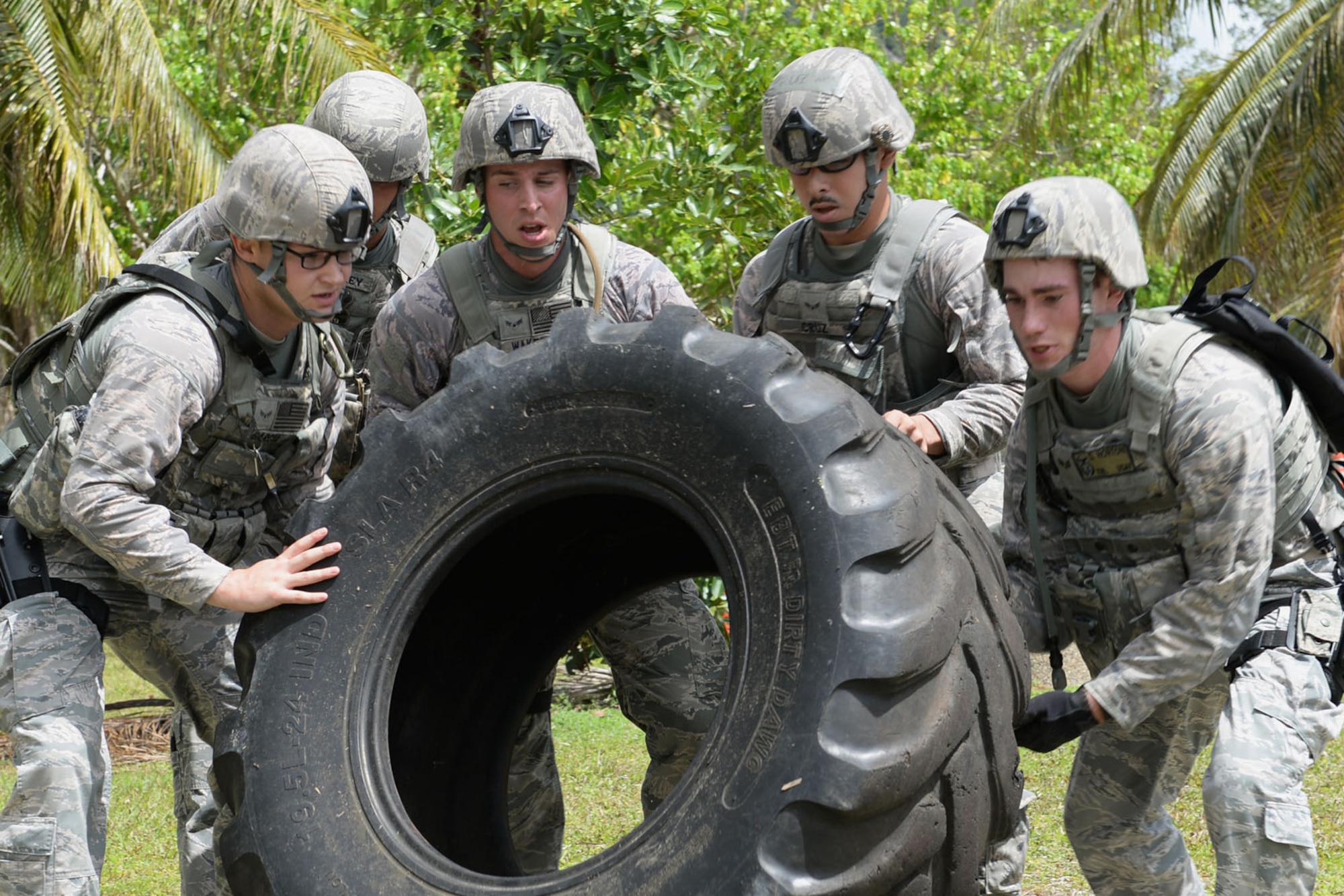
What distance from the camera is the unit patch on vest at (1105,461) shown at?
368 cm

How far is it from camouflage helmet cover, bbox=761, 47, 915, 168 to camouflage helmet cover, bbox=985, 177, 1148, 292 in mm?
746

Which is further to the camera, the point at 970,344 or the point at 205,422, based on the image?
the point at 970,344

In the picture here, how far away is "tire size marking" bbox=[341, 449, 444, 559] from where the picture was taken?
3627mm

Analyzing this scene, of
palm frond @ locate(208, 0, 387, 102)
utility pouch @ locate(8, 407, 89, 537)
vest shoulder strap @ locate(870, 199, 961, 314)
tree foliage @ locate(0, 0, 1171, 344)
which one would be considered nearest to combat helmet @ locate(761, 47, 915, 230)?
vest shoulder strap @ locate(870, 199, 961, 314)

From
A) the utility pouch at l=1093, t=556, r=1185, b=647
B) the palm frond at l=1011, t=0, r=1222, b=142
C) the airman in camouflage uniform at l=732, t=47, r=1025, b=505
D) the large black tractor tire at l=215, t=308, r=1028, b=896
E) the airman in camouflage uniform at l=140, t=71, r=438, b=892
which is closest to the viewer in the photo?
the large black tractor tire at l=215, t=308, r=1028, b=896

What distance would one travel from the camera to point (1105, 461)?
372cm

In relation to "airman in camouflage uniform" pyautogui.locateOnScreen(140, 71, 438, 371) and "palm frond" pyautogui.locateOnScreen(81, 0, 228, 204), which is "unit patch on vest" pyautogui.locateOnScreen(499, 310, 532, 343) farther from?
"palm frond" pyautogui.locateOnScreen(81, 0, 228, 204)

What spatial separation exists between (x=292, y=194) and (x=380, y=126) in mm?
1588

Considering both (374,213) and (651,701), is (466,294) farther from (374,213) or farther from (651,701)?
(651,701)

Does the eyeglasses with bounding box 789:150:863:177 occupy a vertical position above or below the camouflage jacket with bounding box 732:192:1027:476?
above

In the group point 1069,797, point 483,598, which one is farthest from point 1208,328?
point 483,598

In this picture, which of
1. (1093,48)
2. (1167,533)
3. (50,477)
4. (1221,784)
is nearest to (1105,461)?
(1167,533)

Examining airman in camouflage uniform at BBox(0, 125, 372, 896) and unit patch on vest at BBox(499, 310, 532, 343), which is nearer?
airman in camouflage uniform at BBox(0, 125, 372, 896)

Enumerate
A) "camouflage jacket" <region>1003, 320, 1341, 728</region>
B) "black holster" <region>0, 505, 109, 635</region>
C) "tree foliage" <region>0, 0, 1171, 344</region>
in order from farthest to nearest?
"tree foliage" <region>0, 0, 1171, 344</region> < "black holster" <region>0, 505, 109, 635</region> < "camouflage jacket" <region>1003, 320, 1341, 728</region>
